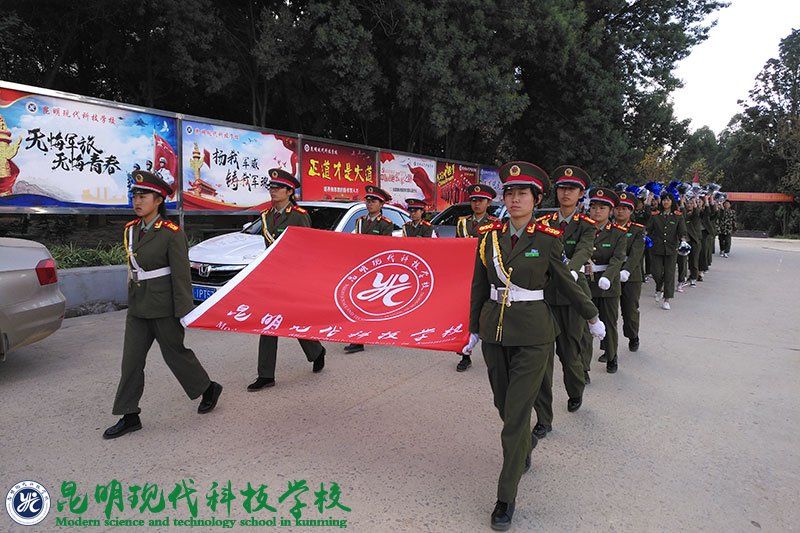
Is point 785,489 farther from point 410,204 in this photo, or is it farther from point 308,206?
point 308,206

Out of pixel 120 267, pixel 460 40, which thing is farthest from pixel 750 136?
pixel 120 267

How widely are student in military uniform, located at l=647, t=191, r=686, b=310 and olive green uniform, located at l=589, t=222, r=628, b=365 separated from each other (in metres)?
4.33

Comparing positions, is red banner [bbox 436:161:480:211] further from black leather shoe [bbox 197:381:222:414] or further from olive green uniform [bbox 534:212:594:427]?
black leather shoe [bbox 197:381:222:414]

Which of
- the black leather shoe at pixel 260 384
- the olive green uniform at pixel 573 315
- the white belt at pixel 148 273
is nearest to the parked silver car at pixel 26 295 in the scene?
the white belt at pixel 148 273

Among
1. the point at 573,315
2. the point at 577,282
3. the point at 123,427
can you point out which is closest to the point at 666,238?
the point at 573,315

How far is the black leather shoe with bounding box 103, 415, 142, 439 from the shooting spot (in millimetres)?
3805

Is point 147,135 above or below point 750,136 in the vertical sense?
below

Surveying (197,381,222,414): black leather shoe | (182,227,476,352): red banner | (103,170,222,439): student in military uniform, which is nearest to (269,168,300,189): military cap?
(182,227,476,352): red banner

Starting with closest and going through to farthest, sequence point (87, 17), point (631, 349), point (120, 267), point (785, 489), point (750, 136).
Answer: point (785, 489)
point (631, 349)
point (120, 267)
point (87, 17)
point (750, 136)

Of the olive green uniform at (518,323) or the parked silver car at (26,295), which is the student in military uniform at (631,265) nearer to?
the olive green uniform at (518,323)

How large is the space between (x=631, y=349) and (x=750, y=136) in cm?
4933

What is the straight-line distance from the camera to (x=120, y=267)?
26.5 feet

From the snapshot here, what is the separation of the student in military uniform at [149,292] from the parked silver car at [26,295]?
151 cm

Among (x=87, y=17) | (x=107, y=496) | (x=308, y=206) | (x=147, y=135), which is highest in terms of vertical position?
(x=87, y=17)
